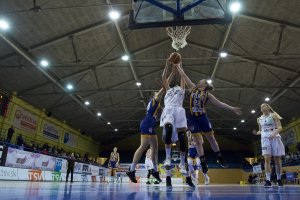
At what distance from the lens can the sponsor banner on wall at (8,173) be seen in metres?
10.4

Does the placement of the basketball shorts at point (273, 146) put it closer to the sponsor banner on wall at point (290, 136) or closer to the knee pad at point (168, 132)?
the knee pad at point (168, 132)

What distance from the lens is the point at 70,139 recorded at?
1208 inches

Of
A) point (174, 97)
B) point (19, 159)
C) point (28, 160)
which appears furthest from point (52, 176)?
point (174, 97)

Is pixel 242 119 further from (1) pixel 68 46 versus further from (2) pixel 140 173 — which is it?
(1) pixel 68 46

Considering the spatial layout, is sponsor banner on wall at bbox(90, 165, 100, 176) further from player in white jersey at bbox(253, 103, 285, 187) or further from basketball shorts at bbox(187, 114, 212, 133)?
basketball shorts at bbox(187, 114, 212, 133)

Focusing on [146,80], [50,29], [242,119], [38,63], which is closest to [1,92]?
[38,63]

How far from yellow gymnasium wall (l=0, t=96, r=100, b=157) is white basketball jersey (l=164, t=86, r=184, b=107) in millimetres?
17389

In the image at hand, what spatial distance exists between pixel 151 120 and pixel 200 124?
3.65ft

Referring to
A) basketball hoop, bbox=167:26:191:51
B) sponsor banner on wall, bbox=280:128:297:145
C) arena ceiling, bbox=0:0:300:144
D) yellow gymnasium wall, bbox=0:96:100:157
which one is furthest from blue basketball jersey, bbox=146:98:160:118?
sponsor banner on wall, bbox=280:128:297:145

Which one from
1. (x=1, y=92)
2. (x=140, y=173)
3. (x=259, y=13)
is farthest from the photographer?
(x=140, y=173)

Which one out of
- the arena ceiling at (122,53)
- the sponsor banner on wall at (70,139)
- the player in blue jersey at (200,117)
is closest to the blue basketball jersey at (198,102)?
the player in blue jersey at (200,117)

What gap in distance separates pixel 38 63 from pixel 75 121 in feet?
47.5

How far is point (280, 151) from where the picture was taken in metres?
6.39

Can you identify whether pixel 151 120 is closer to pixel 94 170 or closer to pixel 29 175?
pixel 29 175
